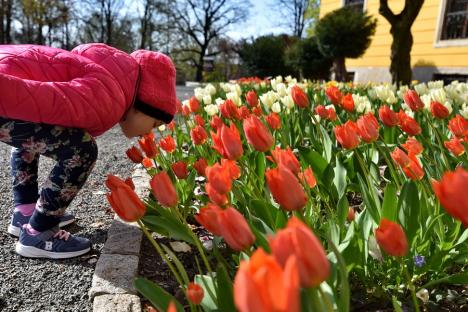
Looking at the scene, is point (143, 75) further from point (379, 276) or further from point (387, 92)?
point (387, 92)

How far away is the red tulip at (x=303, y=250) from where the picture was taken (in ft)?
1.76

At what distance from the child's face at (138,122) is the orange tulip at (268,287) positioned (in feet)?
5.43

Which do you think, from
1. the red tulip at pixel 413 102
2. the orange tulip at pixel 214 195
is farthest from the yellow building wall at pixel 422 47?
the orange tulip at pixel 214 195

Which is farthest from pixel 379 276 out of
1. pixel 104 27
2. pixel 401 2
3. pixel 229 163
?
pixel 104 27

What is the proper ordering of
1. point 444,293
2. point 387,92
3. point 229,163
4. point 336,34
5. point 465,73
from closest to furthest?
point 229,163
point 444,293
point 387,92
point 465,73
point 336,34

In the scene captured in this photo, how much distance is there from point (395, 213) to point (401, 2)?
13.1 meters

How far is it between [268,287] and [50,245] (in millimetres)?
1675

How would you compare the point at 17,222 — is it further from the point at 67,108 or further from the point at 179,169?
the point at 179,169

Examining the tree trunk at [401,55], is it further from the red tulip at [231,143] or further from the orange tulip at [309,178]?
the red tulip at [231,143]

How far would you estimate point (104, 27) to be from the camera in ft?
121

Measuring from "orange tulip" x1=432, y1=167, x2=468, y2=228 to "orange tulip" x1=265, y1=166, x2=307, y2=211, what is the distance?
0.25 meters

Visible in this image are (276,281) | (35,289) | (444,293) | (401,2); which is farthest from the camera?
(401,2)

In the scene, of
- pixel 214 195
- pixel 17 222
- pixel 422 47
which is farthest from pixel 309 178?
pixel 422 47

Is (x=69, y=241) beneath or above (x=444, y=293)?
beneath
